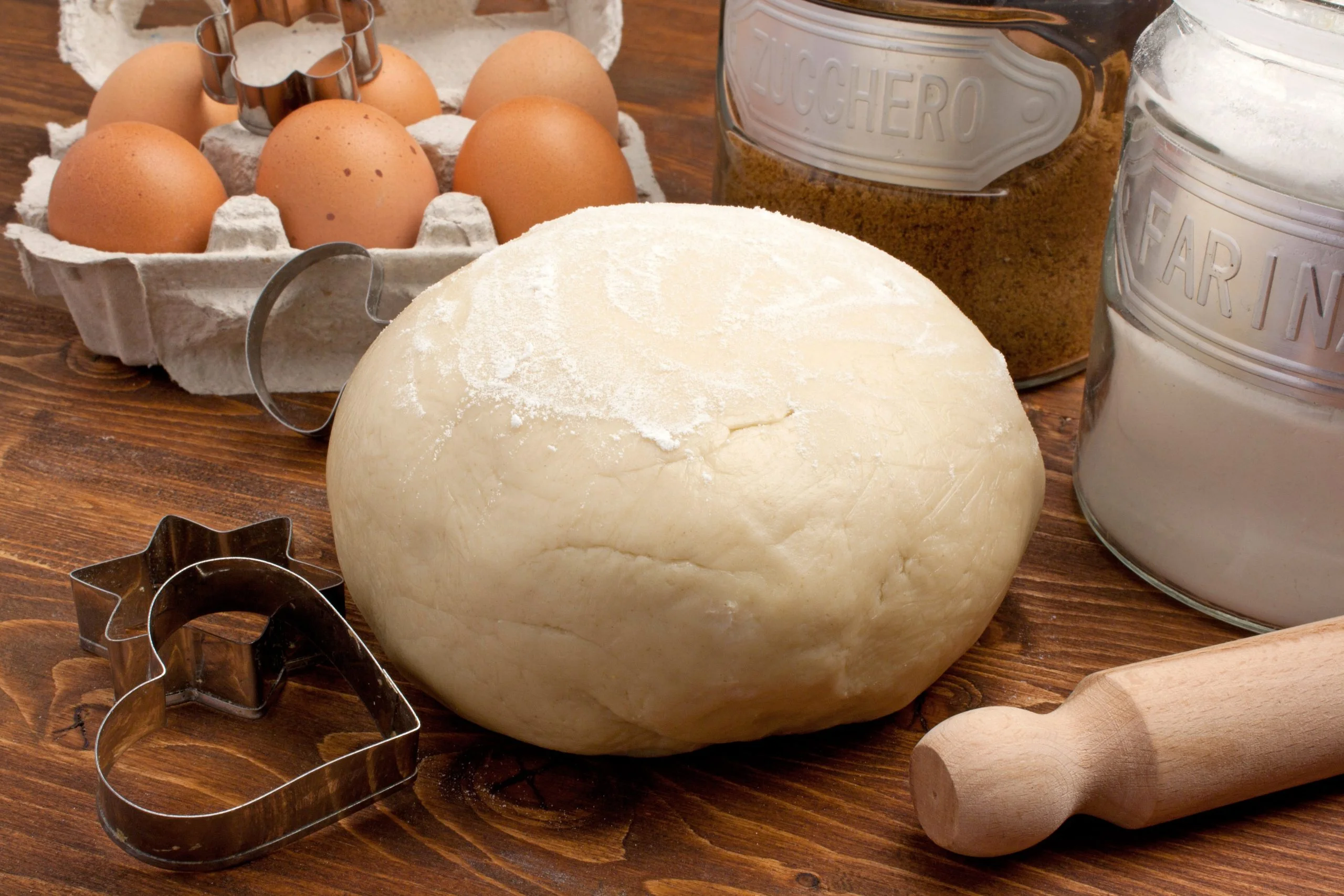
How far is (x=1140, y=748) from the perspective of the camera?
2.33 ft

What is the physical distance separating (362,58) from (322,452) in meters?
0.43

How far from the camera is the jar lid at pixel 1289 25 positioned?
2.39ft

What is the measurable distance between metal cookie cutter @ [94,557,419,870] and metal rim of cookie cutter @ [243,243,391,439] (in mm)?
230

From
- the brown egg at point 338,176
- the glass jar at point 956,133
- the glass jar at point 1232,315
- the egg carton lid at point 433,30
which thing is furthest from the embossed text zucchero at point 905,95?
the egg carton lid at point 433,30

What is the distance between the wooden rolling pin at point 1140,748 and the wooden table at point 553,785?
0.04 m

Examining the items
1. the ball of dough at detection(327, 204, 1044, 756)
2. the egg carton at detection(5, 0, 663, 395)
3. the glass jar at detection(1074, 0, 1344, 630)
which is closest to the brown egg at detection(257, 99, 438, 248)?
the egg carton at detection(5, 0, 663, 395)

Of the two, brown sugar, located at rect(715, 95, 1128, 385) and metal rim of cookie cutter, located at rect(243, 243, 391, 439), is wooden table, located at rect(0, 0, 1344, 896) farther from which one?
brown sugar, located at rect(715, 95, 1128, 385)

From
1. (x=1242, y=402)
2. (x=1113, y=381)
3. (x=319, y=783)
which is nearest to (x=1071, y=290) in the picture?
(x=1113, y=381)

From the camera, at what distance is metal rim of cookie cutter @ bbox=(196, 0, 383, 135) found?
1.21 m

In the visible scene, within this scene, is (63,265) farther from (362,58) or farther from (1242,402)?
(1242,402)

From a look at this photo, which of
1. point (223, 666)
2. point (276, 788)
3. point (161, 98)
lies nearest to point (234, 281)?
point (161, 98)

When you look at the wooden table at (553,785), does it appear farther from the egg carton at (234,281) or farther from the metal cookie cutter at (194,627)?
the egg carton at (234,281)

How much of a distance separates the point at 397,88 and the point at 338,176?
253 millimetres

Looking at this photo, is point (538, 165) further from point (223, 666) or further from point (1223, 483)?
point (1223, 483)
